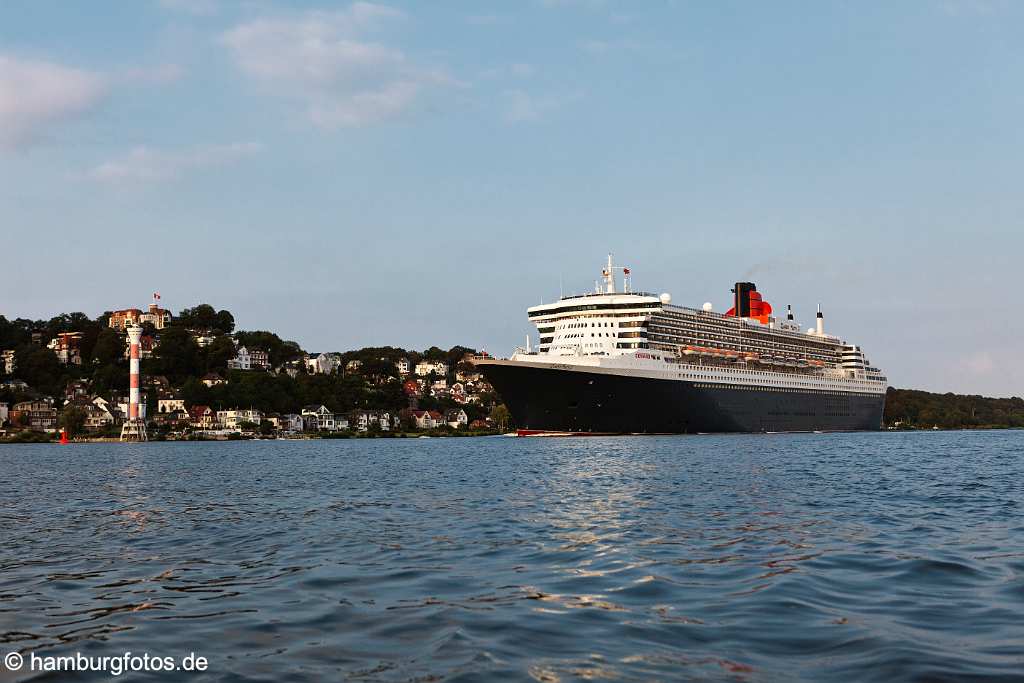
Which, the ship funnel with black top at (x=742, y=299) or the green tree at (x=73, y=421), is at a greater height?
the ship funnel with black top at (x=742, y=299)

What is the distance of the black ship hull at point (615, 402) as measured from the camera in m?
81.1

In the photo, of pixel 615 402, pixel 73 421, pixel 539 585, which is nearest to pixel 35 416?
pixel 73 421

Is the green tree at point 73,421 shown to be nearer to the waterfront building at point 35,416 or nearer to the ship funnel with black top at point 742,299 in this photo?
the waterfront building at point 35,416

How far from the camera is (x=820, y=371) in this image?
121 metres

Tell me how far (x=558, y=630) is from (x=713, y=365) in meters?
89.7

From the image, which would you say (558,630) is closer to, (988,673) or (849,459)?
(988,673)

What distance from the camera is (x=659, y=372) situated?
87.5 m

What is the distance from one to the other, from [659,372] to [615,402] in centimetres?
723

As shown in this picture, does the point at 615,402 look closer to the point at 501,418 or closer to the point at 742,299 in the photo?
the point at 742,299

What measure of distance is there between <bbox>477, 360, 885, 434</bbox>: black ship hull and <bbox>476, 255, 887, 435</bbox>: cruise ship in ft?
0.34

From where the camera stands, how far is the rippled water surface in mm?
8969

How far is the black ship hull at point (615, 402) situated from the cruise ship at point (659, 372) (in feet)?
0.34

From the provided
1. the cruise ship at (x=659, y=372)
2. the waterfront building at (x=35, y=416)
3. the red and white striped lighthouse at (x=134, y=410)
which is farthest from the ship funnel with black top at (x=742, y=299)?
the waterfront building at (x=35, y=416)

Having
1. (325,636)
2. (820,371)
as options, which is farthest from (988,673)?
(820,371)
